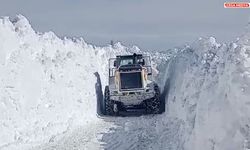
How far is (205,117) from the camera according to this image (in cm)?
1045

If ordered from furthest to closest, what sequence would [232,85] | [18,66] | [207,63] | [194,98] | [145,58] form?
[145,58]
[18,66]
[207,63]
[194,98]
[232,85]

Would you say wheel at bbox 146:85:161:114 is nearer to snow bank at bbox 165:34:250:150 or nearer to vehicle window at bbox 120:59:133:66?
vehicle window at bbox 120:59:133:66

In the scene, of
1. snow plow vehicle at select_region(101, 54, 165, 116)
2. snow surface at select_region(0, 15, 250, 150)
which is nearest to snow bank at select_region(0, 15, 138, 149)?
snow surface at select_region(0, 15, 250, 150)

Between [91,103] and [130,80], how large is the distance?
2046 mm

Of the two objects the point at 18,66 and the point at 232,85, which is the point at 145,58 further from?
the point at 232,85

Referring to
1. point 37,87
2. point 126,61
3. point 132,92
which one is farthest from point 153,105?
point 37,87

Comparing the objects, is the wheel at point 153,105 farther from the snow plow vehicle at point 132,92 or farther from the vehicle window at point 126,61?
the vehicle window at point 126,61

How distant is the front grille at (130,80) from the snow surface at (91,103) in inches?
70.7

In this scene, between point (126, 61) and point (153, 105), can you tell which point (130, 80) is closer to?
point (153, 105)

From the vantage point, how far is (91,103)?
78.4ft

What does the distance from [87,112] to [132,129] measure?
4986mm

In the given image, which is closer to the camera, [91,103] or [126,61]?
[91,103]

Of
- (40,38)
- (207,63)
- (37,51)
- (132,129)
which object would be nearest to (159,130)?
(132,129)

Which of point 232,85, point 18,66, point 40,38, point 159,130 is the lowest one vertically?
point 159,130
